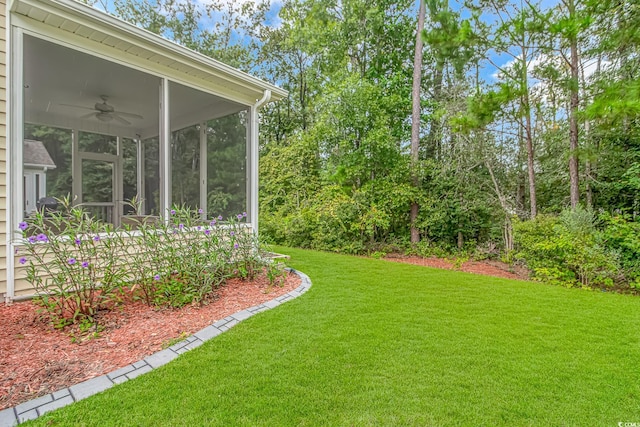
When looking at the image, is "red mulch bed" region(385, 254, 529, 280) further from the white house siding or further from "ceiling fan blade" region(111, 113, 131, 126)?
the white house siding

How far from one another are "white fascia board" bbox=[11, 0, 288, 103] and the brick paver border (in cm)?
336

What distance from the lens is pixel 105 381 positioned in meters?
2.09

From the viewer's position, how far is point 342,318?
10.9 ft

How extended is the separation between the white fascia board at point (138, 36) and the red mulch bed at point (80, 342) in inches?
117

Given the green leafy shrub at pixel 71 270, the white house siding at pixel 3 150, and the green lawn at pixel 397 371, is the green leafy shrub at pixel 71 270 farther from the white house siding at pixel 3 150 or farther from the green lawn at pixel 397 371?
the green lawn at pixel 397 371

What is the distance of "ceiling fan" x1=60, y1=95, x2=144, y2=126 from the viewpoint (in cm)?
541

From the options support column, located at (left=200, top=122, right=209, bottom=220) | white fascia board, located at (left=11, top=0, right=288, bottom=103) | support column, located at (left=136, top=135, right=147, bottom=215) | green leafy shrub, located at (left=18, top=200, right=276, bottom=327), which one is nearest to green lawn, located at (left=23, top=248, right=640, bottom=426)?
green leafy shrub, located at (left=18, top=200, right=276, bottom=327)

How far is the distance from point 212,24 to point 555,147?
15200 mm

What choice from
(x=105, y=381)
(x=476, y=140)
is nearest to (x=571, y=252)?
(x=476, y=140)

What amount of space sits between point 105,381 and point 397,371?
1.99 meters

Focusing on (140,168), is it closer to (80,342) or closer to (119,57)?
(119,57)

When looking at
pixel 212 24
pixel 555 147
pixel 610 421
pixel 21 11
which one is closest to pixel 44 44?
pixel 21 11

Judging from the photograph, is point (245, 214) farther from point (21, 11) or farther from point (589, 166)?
point (589, 166)

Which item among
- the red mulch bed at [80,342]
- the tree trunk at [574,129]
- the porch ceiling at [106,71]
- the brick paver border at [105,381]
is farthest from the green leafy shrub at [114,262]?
the tree trunk at [574,129]
